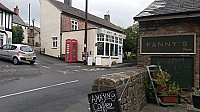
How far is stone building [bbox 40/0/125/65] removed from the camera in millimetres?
20062

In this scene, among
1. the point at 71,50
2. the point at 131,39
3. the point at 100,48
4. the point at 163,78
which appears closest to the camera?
the point at 163,78

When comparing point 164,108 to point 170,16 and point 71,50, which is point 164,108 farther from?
point 71,50

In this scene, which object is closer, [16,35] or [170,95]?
[170,95]

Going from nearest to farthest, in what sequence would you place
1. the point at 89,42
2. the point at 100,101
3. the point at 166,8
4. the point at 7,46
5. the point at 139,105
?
the point at 100,101
the point at 139,105
the point at 166,8
the point at 7,46
the point at 89,42

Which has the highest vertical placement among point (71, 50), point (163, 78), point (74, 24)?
point (74, 24)

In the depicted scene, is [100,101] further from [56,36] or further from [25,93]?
[56,36]

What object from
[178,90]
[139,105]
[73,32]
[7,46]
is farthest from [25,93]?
[73,32]

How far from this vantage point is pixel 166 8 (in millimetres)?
6246

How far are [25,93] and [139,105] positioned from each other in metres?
4.28

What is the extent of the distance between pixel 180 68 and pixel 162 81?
892 millimetres

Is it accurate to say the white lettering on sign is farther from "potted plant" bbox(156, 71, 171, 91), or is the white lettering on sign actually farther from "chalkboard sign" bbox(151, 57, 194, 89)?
"chalkboard sign" bbox(151, 57, 194, 89)

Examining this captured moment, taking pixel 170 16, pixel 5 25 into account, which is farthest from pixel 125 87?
pixel 5 25

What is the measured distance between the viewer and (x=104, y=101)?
316 cm

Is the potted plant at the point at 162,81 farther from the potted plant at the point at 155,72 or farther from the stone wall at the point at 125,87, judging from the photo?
the stone wall at the point at 125,87
